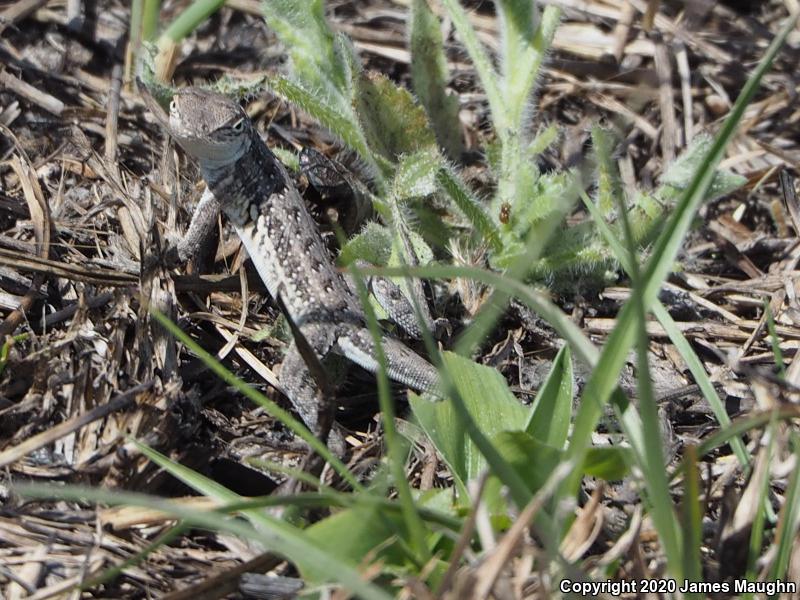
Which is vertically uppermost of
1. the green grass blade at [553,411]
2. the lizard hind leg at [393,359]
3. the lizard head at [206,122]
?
the lizard head at [206,122]

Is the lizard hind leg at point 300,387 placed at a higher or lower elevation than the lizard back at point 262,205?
lower

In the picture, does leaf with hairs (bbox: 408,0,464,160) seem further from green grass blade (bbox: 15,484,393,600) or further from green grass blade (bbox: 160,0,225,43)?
green grass blade (bbox: 15,484,393,600)

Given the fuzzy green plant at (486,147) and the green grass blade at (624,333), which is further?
the fuzzy green plant at (486,147)

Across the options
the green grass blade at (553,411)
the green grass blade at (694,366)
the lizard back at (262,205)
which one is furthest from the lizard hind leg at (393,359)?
the green grass blade at (694,366)

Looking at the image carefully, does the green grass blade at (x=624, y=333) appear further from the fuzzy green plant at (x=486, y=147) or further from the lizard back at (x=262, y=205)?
the lizard back at (x=262, y=205)

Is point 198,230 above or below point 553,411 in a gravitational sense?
above

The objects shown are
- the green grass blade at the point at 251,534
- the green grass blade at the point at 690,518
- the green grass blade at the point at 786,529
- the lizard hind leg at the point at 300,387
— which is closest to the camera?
the green grass blade at the point at 251,534

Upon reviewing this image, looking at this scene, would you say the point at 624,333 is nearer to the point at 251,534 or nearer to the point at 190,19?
the point at 251,534

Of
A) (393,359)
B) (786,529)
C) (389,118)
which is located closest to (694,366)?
(786,529)

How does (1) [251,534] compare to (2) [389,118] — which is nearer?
(1) [251,534]
